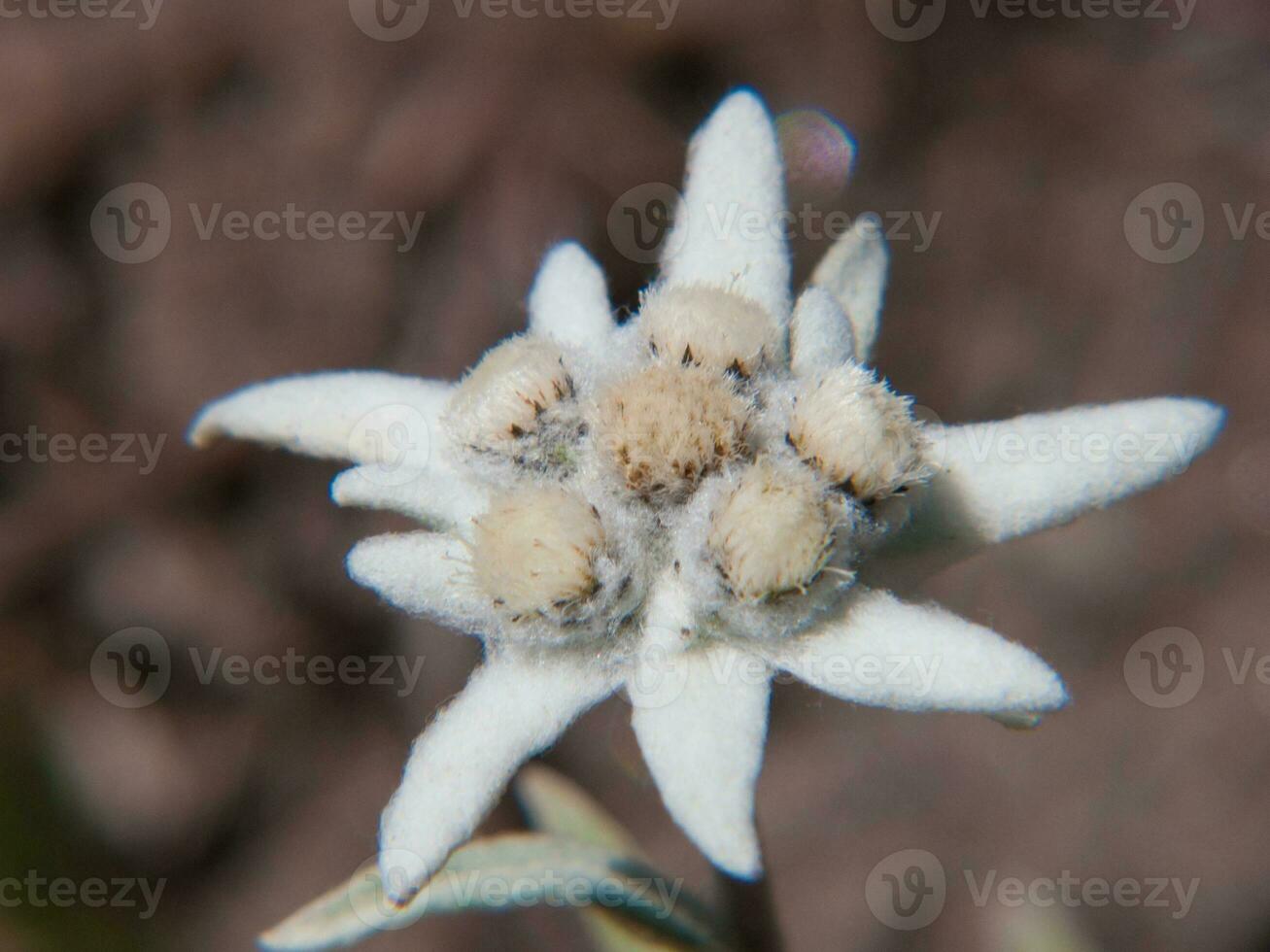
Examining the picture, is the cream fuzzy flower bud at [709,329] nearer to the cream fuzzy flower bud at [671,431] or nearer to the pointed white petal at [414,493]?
the cream fuzzy flower bud at [671,431]

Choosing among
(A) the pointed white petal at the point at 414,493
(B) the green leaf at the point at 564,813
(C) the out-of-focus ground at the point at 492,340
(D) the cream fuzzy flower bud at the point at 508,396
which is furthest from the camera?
(C) the out-of-focus ground at the point at 492,340

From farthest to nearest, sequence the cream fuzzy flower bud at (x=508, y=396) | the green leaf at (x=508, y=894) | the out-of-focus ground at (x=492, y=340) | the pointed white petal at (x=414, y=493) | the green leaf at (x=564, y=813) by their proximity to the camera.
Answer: the out-of-focus ground at (x=492, y=340), the green leaf at (x=564, y=813), the green leaf at (x=508, y=894), the pointed white petal at (x=414, y=493), the cream fuzzy flower bud at (x=508, y=396)

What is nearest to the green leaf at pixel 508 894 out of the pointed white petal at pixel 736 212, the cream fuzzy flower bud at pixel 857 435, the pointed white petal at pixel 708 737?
the pointed white petal at pixel 708 737

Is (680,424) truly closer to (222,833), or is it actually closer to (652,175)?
(652,175)

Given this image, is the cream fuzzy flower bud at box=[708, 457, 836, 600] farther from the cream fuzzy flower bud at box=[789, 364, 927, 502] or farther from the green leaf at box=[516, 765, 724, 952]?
the green leaf at box=[516, 765, 724, 952]

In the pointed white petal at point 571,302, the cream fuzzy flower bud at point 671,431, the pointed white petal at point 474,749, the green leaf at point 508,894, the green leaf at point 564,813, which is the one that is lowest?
the green leaf at point 508,894

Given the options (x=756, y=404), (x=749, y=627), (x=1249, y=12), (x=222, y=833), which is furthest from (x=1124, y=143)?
(x=222, y=833)
